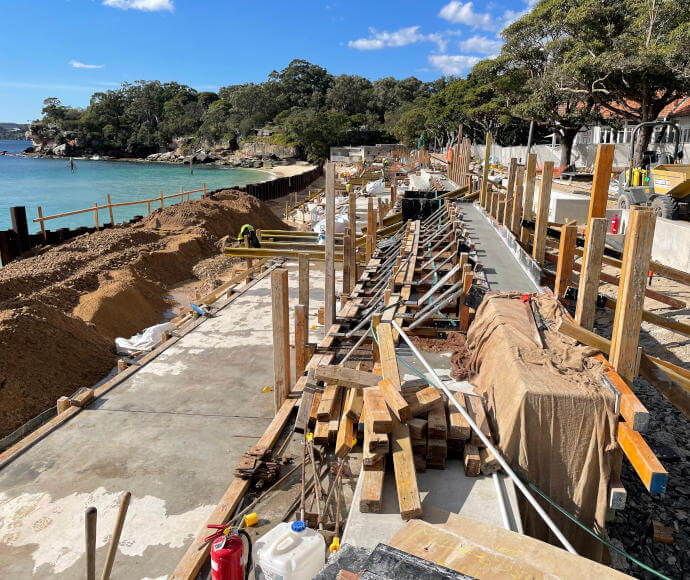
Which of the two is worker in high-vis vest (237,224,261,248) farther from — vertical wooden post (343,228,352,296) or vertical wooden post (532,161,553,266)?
vertical wooden post (532,161,553,266)

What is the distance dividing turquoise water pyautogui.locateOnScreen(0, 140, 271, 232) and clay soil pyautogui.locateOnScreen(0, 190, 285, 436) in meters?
26.2

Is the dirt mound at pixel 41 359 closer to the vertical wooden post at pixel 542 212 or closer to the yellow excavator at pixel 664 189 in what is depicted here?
the vertical wooden post at pixel 542 212

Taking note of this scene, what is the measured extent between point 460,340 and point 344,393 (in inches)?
87.3

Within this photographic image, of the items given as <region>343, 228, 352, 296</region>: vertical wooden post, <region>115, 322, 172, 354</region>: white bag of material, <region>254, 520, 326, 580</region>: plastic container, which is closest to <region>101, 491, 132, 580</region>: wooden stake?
<region>254, 520, 326, 580</region>: plastic container

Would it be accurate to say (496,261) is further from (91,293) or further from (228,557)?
(91,293)

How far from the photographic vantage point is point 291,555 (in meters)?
3.77

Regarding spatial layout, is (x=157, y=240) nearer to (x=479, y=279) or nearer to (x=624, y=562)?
(x=479, y=279)

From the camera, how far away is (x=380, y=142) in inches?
4161

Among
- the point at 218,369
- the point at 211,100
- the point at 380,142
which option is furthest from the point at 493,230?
the point at 211,100

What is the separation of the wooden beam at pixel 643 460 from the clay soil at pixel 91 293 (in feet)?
33.4

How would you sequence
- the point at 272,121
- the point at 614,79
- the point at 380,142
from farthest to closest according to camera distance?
the point at 272,121 → the point at 380,142 → the point at 614,79

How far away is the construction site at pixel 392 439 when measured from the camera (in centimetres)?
390

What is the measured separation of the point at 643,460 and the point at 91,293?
15.5 metres

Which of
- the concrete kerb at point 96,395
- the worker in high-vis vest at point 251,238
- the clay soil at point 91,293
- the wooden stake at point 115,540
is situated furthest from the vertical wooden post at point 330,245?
the worker in high-vis vest at point 251,238
